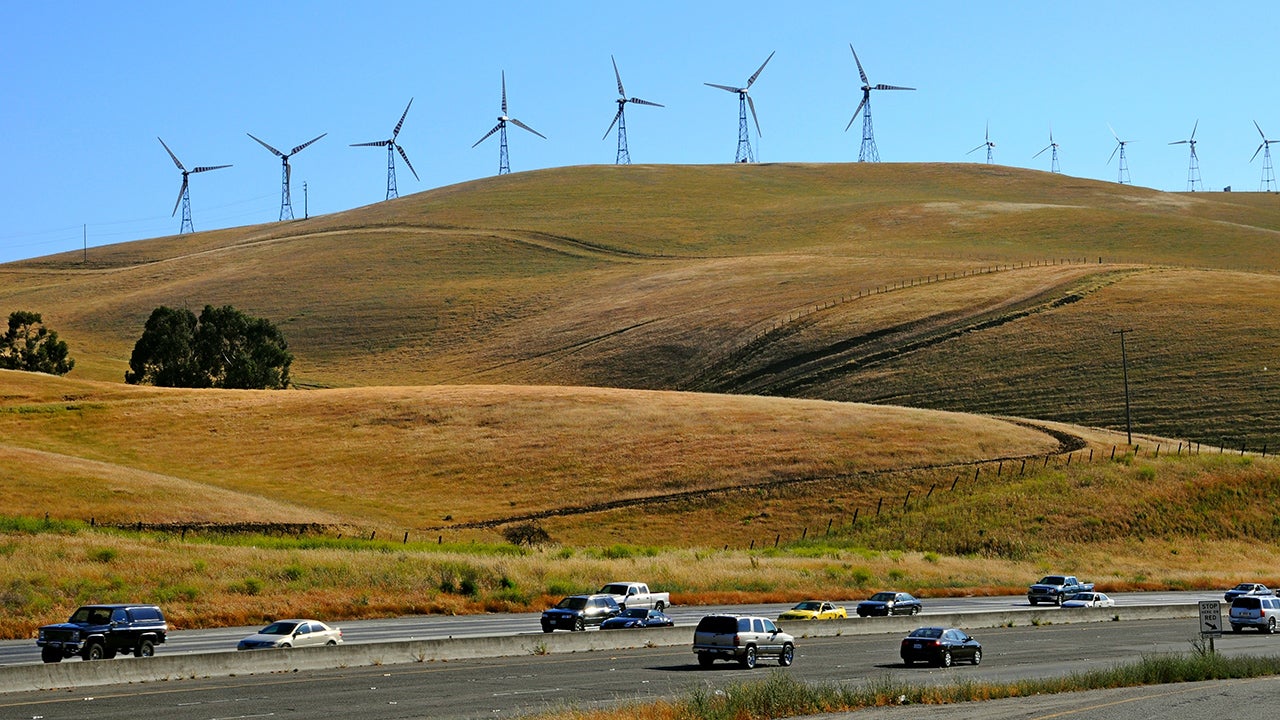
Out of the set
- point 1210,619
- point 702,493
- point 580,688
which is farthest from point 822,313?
point 580,688

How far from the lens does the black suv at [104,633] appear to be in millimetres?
32719

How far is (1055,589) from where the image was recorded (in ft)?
184

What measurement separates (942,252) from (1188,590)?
366 ft

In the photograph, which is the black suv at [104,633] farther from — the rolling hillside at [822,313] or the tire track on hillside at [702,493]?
the rolling hillside at [822,313]

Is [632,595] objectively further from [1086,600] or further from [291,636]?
[1086,600]

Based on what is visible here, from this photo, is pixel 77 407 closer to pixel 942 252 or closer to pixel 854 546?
pixel 854 546

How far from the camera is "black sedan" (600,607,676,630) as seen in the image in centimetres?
4256

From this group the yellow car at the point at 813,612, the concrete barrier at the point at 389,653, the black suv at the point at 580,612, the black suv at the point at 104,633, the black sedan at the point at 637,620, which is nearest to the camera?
the concrete barrier at the point at 389,653

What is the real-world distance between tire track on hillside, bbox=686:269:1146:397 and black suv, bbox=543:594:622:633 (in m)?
75.4

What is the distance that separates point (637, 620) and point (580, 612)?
5.74 ft

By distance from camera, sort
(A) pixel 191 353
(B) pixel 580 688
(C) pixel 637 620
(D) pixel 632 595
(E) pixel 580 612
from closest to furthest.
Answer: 1. (B) pixel 580 688
2. (C) pixel 637 620
3. (E) pixel 580 612
4. (D) pixel 632 595
5. (A) pixel 191 353

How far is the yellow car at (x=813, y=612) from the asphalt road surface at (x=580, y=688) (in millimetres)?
3583

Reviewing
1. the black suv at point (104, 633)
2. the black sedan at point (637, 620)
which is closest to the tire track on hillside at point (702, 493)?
the black sedan at point (637, 620)

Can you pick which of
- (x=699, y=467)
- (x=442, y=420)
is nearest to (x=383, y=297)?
(x=442, y=420)
